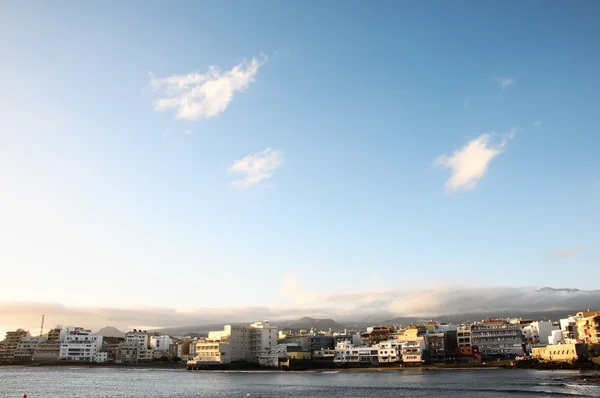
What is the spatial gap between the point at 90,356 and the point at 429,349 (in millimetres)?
111259

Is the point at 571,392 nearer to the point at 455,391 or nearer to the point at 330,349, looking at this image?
the point at 455,391

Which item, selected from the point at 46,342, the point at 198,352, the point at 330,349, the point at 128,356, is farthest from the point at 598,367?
the point at 46,342

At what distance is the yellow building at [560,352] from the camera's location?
3907 inches

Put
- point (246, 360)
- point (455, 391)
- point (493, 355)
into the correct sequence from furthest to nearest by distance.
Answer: point (246, 360), point (493, 355), point (455, 391)

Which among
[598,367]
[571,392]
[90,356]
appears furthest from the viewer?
[90,356]

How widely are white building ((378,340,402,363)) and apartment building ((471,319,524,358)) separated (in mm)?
19335

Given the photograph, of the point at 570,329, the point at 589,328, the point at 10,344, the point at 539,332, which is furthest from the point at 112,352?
the point at 589,328

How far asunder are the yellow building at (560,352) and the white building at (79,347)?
13555 centimetres

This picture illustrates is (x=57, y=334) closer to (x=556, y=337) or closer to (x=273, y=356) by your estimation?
(x=273, y=356)

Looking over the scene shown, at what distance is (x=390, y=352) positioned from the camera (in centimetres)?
12469

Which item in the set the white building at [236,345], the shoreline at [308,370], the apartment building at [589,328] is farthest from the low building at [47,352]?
the apartment building at [589,328]

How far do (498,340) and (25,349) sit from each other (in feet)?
517

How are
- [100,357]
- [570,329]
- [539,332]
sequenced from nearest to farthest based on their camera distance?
[570,329], [539,332], [100,357]

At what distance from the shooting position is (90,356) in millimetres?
168875
